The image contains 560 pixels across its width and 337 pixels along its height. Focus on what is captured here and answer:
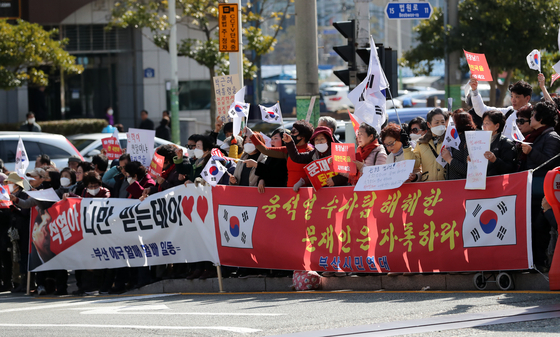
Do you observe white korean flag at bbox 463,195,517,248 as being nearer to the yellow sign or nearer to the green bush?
the yellow sign

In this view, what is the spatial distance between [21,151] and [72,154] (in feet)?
13.6

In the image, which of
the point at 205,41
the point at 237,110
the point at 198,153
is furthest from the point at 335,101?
the point at 237,110

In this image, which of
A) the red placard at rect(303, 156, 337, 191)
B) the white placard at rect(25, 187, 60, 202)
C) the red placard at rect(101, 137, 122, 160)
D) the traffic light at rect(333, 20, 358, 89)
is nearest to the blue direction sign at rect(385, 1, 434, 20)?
the traffic light at rect(333, 20, 358, 89)

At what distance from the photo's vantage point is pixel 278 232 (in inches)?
344

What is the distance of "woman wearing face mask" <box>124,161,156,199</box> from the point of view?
34.2 feet

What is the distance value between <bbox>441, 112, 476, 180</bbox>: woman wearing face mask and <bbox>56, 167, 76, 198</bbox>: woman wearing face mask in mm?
5905

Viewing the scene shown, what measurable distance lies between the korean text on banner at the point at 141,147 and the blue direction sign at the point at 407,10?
13.6 feet

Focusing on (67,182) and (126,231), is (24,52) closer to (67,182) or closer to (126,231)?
(67,182)

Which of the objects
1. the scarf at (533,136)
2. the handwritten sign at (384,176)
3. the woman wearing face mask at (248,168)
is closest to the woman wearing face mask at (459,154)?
the handwritten sign at (384,176)

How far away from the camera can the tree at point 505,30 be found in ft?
69.7

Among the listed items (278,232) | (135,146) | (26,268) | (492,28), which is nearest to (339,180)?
(278,232)

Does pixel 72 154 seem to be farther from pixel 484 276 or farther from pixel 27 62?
pixel 484 276

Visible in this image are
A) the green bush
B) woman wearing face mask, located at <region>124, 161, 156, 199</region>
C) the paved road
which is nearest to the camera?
the paved road

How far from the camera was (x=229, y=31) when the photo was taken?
13836 mm
